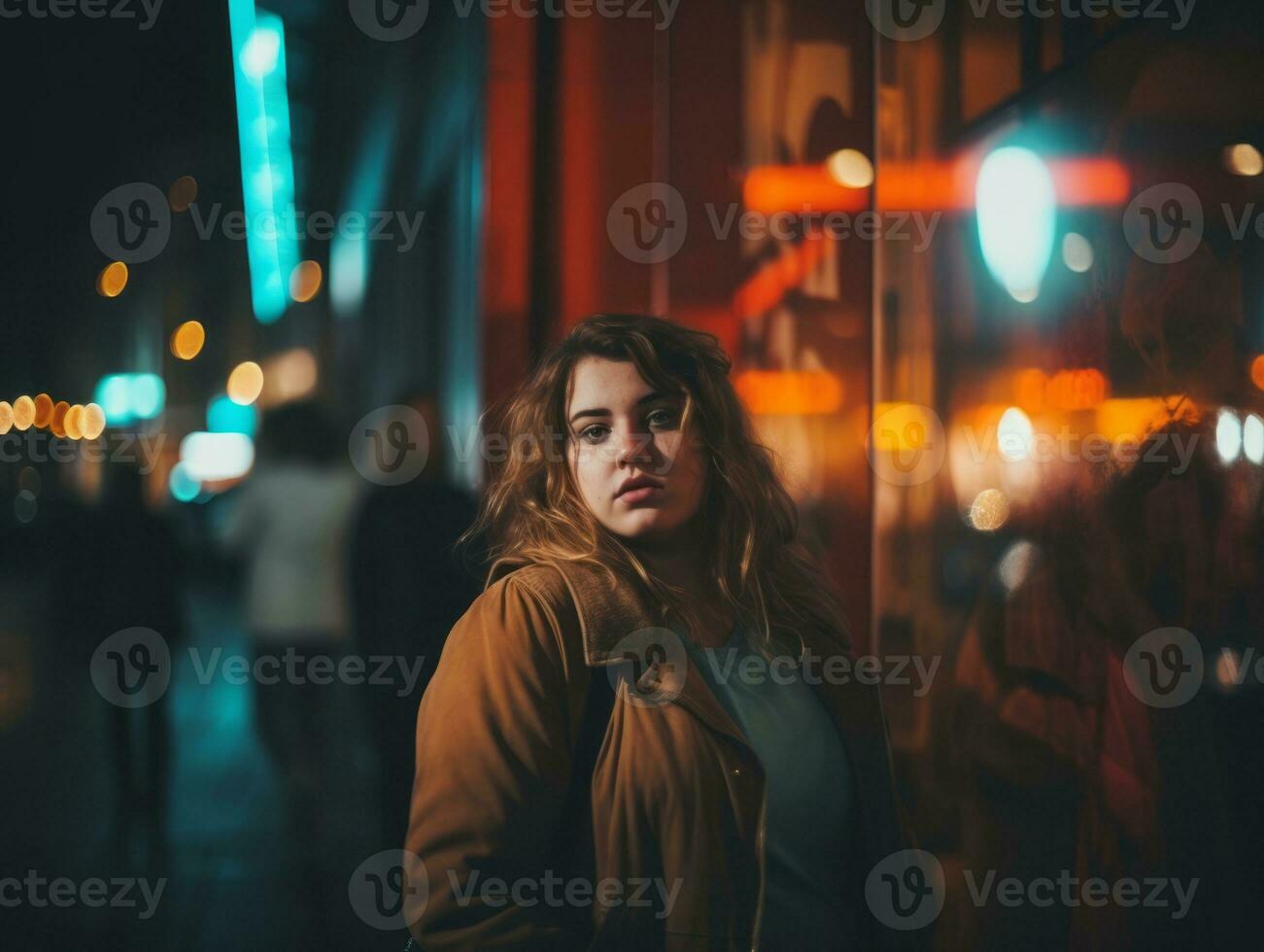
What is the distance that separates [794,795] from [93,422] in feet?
4.42

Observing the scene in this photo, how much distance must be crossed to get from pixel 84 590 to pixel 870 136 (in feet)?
5.39

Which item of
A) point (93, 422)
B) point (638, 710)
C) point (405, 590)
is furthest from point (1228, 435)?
point (93, 422)

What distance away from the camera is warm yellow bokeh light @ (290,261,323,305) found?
168cm

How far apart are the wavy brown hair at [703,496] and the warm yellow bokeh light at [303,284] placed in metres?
0.41

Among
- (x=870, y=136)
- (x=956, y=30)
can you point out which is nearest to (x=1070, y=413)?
(x=870, y=136)

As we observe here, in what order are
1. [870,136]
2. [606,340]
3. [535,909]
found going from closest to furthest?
[535,909] < [606,340] < [870,136]

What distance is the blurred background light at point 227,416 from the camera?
1668 mm

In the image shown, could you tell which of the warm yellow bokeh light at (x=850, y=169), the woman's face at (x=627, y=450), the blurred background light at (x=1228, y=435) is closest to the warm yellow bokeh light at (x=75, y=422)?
the woman's face at (x=627, y=450)

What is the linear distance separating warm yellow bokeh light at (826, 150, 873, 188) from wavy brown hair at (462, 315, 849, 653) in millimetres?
421

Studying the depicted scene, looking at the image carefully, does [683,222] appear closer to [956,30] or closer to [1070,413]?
[956,30]

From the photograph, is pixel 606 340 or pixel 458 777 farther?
pixel 606 340

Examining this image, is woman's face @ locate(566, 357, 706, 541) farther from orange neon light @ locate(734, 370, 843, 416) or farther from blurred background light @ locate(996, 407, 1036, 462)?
blurred background light @ locate(996, 407, 1036, 462)

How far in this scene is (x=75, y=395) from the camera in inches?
66.5

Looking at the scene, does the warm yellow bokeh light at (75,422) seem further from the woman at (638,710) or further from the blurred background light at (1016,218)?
the blurred background light at (1016,218)
